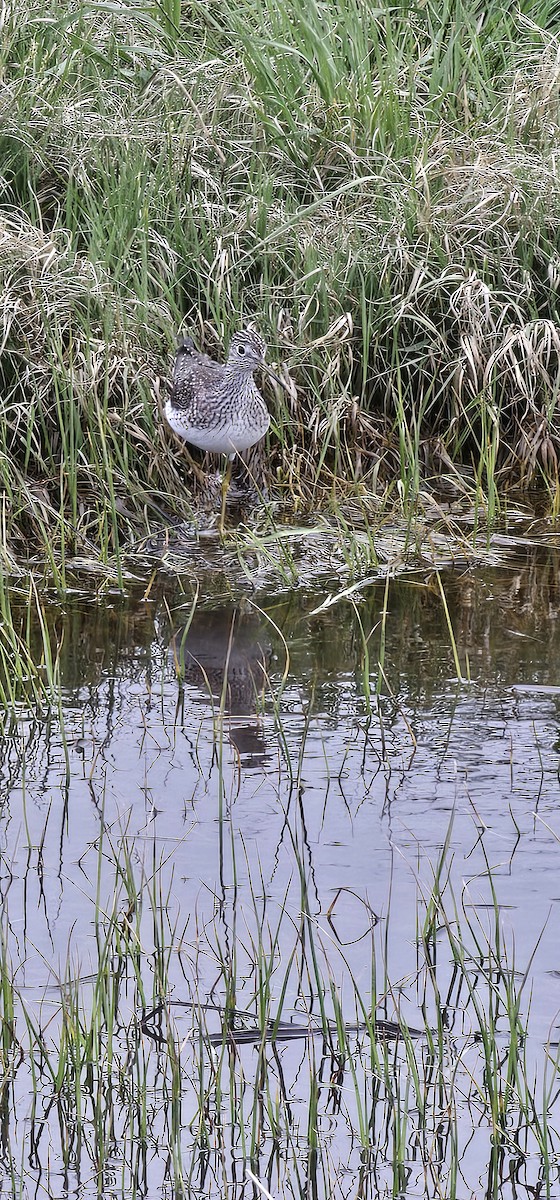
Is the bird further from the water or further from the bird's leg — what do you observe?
the water

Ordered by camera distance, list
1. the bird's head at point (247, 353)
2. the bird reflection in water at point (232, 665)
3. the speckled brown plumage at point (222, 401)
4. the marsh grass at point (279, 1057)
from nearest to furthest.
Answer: the marsh grass at point (279, 1057) → the bird reflection in water at point (232, 665) → the speckled brown plumage at point (222, 401) → the bird's head at point (247, 353)

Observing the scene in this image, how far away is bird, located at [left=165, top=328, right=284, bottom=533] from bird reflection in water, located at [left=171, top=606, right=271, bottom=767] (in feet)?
2.71

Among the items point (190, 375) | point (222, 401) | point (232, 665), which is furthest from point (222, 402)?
point (232, 665)

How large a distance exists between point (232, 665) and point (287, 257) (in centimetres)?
258

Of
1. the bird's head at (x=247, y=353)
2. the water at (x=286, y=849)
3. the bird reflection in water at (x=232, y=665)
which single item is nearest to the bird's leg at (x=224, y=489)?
the bird's head at (x=247, y=353)

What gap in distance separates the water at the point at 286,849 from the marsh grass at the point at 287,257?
0.88 metres

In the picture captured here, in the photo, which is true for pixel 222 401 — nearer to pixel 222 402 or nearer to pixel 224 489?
pixel 222 402

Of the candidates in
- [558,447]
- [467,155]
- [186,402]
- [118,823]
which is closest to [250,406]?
[186,402]

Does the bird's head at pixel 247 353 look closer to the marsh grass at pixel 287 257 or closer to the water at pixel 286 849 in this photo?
the marsh grass at pixel 287 257

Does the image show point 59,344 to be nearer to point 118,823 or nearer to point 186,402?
point 186,402

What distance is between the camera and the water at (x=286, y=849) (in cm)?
299

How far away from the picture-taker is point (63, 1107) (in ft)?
9.93

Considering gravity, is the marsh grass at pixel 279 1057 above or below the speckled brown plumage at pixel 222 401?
below

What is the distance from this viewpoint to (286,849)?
4012 millimetres
